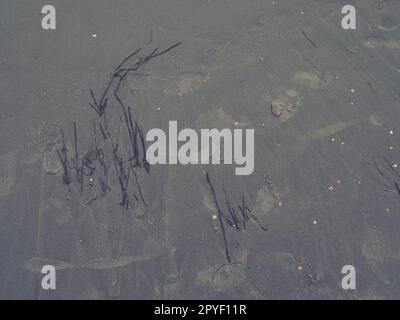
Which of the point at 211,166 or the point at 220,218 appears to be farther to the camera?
the point at 211,166

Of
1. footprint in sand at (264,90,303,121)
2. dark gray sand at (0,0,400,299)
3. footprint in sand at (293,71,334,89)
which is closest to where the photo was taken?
dark gray sand at (0,0,400,299)

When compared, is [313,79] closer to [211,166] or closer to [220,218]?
[211,166]

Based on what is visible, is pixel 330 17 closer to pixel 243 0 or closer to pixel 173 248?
pixel 243 0

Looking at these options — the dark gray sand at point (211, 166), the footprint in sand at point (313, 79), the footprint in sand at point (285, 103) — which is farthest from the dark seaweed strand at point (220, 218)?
the footprint in sand at point (313, 79)

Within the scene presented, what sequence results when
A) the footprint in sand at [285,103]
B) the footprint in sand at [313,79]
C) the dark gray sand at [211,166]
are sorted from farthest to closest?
1. the footprint in sand at [313,79]
2. the footprint in sand at [285,103]
3. the dark gray sand at [211,166]

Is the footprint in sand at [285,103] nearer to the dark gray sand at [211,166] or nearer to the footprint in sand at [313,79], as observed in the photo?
the dark gray sand at [211,166]

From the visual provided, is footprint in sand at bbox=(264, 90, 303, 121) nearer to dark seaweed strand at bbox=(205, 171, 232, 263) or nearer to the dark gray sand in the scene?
the dark gray sand

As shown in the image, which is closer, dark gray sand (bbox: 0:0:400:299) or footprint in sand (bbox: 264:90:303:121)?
dark gray sand (bbox: 0:0:400:299)

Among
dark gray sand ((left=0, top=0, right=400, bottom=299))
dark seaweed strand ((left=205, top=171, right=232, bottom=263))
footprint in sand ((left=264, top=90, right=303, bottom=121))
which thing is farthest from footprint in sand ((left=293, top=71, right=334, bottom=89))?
dark seaweed strand ((left=205, top=171, right=232, bottom=263))

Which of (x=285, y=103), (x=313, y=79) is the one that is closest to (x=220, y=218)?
(x=285, y=103)
